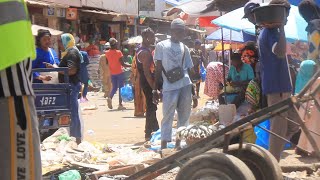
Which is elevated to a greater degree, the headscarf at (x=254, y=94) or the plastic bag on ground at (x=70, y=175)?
the headscarf at (x=254, y=94)

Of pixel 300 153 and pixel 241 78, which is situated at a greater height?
pixel 241 78

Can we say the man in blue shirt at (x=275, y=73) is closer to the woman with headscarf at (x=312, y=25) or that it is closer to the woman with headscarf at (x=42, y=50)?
the woman with headscarf at (x=312, y=25)

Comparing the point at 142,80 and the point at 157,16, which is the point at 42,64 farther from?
the point at 157,16

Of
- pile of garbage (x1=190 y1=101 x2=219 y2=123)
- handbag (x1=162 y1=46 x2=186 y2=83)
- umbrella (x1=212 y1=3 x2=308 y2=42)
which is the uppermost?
umbrella (x1=212 y1=3 x2=308 y2=42)

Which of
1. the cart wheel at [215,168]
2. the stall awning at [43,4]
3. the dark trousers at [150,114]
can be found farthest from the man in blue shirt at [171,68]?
the stall awning at [43,4]

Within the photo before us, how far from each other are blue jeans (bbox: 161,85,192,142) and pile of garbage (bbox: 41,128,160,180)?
1.10 feet

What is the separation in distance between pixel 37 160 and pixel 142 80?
6.56 m

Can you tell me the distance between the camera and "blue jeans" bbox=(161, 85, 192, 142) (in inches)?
287

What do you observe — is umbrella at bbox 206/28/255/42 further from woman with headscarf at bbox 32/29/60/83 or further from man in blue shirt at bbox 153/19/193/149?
woman with headscarf at bbox 32/29/60/83

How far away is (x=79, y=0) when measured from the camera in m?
21.4

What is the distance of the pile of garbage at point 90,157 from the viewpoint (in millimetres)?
5707

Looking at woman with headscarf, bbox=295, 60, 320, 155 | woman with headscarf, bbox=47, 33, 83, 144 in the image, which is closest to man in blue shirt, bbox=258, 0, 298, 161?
woman with headscarf, bbox=295, 60, 320, 155

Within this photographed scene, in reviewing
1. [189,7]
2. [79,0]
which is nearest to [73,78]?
[189,7]

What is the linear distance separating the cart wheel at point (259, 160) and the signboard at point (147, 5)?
2590 centimetres
